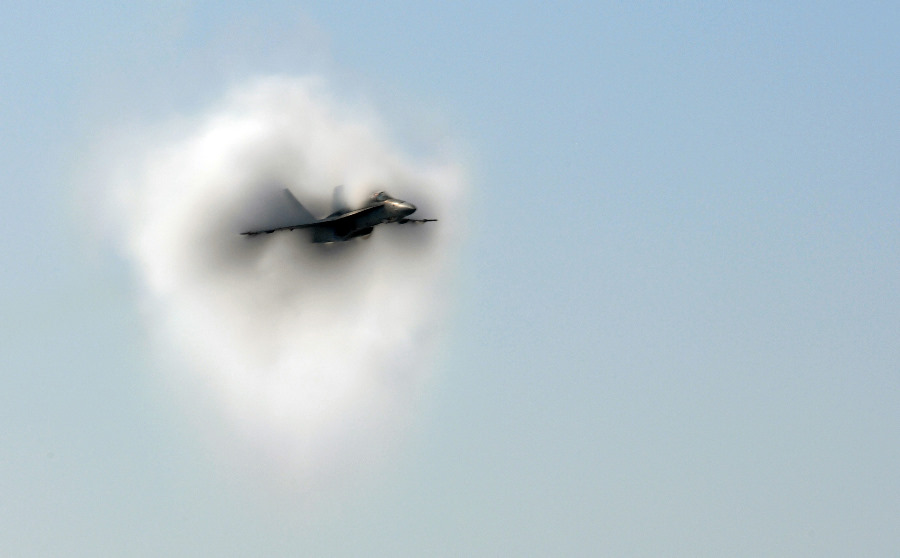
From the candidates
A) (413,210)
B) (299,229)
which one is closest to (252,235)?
(299,229)

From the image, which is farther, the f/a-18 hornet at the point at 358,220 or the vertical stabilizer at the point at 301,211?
the vertical stabilizer at the point at 301,211

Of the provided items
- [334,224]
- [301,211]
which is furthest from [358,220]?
[301,211]

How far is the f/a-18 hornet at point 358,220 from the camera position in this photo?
617 feet

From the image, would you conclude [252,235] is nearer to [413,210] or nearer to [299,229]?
[299,229]

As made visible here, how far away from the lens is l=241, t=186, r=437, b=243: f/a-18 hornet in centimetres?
18812

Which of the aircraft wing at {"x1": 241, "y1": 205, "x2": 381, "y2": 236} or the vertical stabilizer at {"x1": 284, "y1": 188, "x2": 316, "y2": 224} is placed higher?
the vertical stabilizer at {"x1": 284, "y1": 188, "x2": 316, "y2": 224}

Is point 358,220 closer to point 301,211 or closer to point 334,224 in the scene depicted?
point 334,224

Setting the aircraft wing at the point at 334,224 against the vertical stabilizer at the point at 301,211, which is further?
the vertical stabilizer at the point at 301,211

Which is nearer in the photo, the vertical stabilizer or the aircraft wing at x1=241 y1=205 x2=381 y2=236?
the aircraft wing at x1=241 y1=205 x2=381 y2=236

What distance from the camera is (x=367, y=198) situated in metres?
192

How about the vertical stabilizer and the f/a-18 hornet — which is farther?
the vertical stabilizer

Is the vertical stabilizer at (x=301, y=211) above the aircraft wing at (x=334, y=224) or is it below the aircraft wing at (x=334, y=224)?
above

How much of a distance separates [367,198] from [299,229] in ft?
22.9

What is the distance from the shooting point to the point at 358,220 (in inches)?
7470
